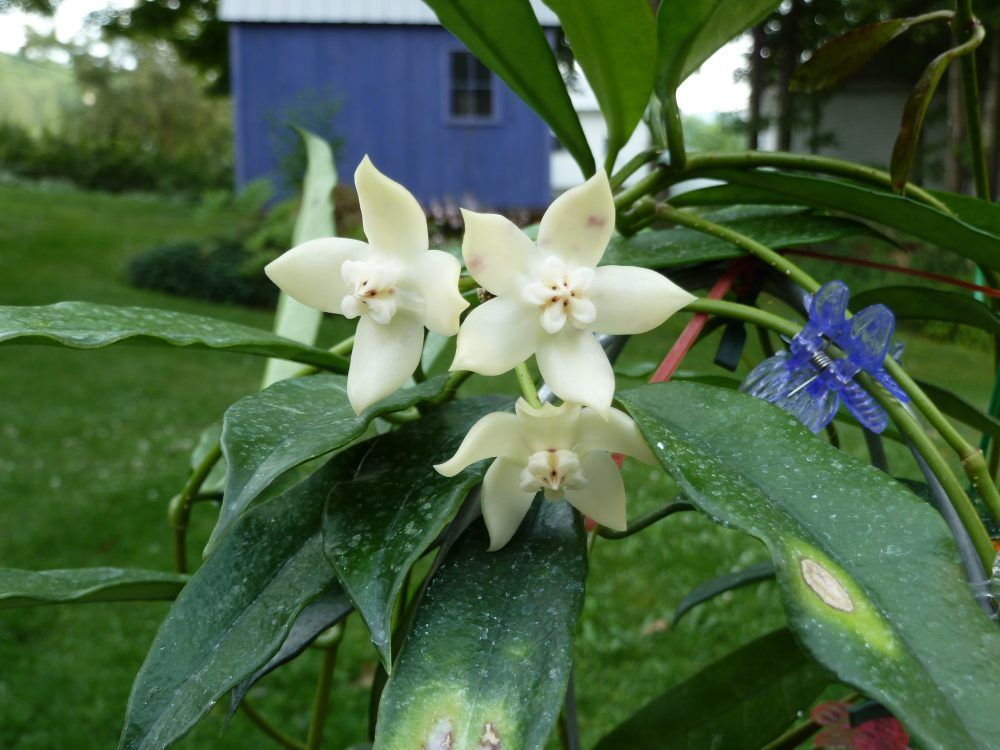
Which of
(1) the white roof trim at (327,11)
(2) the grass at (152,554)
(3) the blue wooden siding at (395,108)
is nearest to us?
(2) the grass at (152,554)

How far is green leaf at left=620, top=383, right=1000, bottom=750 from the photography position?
0.81 feet

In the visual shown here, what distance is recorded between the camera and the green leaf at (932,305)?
444mm

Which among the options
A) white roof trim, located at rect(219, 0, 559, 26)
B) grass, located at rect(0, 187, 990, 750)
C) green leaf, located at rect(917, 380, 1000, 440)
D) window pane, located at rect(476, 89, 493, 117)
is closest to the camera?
green leaf, located at rect(917, 380, 1000, 440)

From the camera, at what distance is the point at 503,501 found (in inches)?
13.1

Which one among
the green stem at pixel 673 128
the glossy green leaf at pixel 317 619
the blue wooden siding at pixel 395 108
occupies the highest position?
the blue wooden siding at pixel 395 108

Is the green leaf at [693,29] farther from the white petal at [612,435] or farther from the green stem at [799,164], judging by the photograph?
the white petal at [612,435]

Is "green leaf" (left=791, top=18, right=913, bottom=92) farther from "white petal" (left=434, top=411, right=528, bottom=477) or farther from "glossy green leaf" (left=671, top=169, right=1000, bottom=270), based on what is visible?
"white petal" (left=434, top=411, right=528, bottom=477)

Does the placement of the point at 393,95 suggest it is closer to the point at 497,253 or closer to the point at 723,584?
the point at 723,584

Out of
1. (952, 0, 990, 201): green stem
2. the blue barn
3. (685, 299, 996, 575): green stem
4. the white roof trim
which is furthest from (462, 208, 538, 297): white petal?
the white roof trim

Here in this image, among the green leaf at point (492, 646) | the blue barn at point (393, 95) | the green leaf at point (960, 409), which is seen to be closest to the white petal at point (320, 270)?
the green leaf at point (492, 646)

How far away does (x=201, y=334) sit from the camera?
0.36 meters

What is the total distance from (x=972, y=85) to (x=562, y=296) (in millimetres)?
282

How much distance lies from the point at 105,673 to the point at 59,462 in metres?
1.38

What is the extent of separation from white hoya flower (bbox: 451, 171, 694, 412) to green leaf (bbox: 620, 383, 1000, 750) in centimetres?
3
